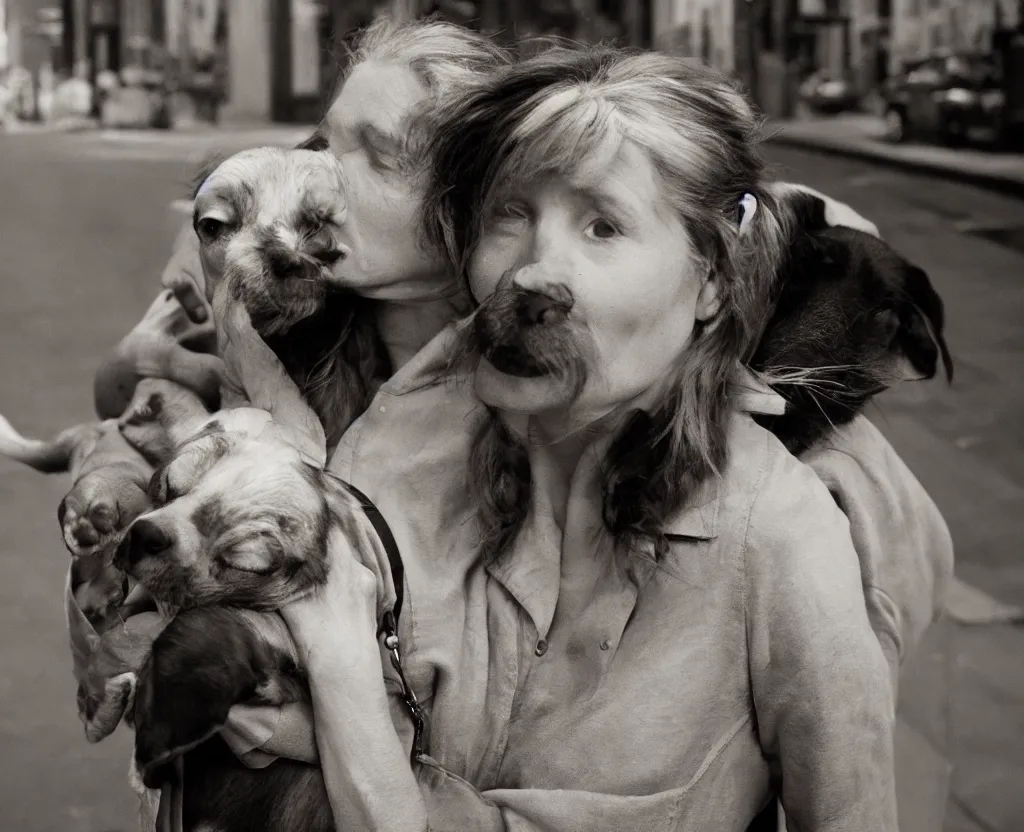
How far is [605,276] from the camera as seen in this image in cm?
103

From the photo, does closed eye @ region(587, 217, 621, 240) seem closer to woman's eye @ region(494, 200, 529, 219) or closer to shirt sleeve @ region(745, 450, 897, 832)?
woman's eye @ region(494, 200, 529, 219)

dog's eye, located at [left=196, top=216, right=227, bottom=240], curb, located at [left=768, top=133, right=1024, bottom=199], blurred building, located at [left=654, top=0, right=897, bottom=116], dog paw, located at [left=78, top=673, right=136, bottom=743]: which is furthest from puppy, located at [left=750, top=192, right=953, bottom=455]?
curb, located at [left=768, top=133, right=1024, bottom=199]

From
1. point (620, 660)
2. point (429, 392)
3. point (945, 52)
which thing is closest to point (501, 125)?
point (429, 392)

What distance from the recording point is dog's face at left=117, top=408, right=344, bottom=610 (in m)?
0.97

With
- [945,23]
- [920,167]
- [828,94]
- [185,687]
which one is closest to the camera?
[185,687]

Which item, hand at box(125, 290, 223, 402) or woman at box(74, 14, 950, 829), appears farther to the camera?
hand at box(125, 290, 223, 402)

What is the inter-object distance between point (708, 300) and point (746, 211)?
0.08 m

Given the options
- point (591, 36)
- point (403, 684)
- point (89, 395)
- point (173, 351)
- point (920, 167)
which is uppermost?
point (591, 36)

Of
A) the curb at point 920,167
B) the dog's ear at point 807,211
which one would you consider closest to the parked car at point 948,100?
the curb at point 920,167

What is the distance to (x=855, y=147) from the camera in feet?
18.8

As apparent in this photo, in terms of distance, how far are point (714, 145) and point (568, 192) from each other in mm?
119

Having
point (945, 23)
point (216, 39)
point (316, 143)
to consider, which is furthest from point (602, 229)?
point (216, 39)

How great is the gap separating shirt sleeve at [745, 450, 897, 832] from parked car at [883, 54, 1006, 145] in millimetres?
4460

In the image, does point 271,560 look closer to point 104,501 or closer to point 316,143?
point 104,501
